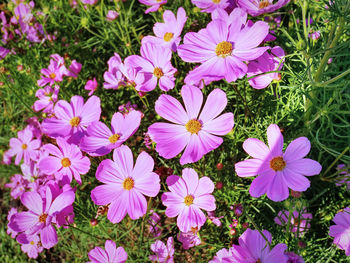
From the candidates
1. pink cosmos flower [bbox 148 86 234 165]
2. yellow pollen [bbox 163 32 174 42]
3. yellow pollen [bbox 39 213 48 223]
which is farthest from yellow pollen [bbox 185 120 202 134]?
yellow pollen [bbox 39 213 48 223]

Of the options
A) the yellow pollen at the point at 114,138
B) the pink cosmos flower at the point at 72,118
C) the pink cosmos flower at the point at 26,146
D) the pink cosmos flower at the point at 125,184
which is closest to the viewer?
the pink cosmos flower at the point at 125,184

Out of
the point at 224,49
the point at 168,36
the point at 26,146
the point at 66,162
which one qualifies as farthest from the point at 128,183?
the point at 26,146

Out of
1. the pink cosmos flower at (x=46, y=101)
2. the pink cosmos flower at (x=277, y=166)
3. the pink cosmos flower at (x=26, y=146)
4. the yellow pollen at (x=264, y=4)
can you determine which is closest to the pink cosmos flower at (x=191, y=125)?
the pink cosmos flower at (x=277, y=166)

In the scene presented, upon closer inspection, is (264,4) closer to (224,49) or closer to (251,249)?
(224,49)

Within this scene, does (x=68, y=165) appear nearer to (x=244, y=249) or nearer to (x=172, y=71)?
(x=172, y=71)

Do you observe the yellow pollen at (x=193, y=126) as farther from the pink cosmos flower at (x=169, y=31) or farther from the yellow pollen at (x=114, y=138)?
the pink cosmos flower at (x=169, y=31)

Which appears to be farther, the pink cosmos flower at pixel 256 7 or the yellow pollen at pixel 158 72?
the yellow pollen at pixel 158 72

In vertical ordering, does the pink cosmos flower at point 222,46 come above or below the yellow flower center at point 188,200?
above
